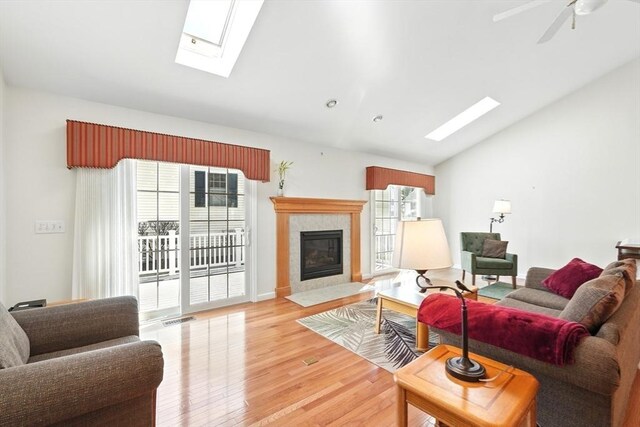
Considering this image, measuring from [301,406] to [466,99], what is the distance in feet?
14.7

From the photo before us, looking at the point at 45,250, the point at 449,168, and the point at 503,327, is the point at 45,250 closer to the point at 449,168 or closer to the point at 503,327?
the point at 503,327

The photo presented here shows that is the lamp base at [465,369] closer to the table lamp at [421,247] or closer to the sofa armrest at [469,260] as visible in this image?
the table lamp at [421,247]

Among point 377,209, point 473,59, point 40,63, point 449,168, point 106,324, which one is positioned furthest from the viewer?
point 449,168

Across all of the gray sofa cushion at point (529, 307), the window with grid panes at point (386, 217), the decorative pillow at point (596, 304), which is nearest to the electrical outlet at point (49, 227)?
the decorative pillow at point (596, 304)

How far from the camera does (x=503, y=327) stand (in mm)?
1475

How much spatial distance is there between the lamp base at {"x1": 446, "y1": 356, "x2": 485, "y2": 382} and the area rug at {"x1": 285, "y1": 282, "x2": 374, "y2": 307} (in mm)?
2631

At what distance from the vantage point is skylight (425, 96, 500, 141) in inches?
185

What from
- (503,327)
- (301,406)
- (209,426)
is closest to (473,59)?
(503,327)

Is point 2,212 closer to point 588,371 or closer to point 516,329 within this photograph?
point 516,329

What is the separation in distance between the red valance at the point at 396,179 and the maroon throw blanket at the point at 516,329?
12.2ft

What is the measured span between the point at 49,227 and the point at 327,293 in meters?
3.32

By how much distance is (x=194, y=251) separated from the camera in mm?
3568

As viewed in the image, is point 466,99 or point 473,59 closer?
point 473,59

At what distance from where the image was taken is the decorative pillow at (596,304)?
4.83 feet
